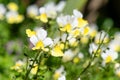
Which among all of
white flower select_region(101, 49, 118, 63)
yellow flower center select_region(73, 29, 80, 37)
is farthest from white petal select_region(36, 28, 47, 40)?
white flower select_region(101, 49, 118, 63)

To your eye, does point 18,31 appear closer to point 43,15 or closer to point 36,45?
point 43,15

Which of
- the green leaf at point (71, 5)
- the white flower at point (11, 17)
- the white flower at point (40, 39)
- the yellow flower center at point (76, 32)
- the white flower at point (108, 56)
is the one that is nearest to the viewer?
the white flower at point (40, 39)

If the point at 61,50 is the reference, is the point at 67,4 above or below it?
Answer: above

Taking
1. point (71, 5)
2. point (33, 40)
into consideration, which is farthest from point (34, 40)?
point (71, 5)

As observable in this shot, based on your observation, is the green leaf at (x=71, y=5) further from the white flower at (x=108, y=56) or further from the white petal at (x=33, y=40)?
the white petal at (x=33, y=40)

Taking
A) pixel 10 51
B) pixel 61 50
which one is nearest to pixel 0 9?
pixel 10 51

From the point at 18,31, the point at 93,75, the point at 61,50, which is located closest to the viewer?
the point at 61,50

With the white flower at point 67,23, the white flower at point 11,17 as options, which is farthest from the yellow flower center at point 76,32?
the white flower at point 11,17

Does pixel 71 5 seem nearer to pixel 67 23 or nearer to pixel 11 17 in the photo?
pixel 11 17
